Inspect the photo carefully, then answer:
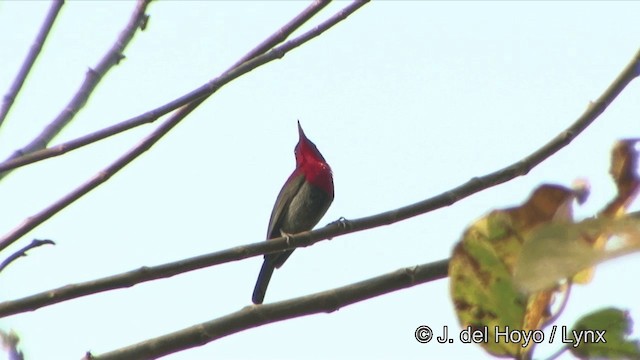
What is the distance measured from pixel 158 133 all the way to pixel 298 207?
5116mm

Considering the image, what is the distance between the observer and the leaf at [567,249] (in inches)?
31.4

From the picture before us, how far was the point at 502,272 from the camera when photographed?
44.4 inches

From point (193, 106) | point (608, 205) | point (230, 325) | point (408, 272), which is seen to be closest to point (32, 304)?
point (230, 325)

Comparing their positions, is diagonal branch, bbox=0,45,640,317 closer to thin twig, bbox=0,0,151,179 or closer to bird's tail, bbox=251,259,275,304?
thin twig, bbox=0,0,151,179

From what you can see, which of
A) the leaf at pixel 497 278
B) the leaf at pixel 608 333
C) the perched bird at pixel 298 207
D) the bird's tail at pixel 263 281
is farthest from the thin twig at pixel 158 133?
the bird's tail at pixel 263 281

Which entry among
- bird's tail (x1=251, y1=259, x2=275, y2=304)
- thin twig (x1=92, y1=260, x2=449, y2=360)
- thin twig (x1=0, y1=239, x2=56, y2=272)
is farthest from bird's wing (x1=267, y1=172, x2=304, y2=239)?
thin twig (x1=92, y1=260, x2=449, y2=360)

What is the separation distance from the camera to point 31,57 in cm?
253

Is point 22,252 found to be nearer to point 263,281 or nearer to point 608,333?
point 608,333

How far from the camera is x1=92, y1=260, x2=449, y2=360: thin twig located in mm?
1904

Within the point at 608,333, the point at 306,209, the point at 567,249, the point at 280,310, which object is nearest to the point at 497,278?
the point at 608,333

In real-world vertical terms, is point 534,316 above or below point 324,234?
below

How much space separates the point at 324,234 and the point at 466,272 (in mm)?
2404

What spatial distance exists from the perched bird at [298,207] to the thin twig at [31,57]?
4974mm

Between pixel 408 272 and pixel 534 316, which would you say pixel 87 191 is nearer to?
pixel 408 272
